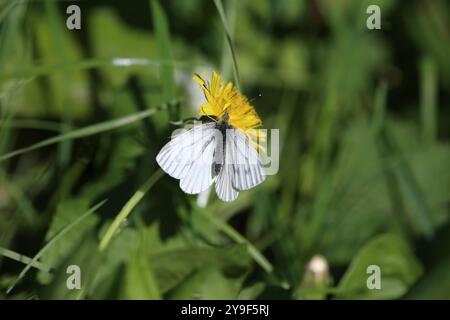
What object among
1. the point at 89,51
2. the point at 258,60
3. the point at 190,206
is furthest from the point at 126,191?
the point at 258,60

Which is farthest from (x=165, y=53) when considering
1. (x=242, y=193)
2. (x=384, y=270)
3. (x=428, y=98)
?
(x=428, y=98)

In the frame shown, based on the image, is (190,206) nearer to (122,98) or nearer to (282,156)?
(122,98)

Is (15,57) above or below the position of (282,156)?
above

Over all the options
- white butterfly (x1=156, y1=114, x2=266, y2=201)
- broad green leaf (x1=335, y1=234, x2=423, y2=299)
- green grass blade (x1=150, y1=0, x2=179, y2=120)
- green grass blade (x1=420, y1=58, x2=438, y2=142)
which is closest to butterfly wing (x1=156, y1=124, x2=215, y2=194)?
white butterfly (x1=156, y1=114, x2=266, y2=201)

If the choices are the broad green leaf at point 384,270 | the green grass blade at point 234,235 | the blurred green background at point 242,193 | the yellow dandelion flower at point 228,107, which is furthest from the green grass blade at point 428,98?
the yellow dandelion flower at point 228,107

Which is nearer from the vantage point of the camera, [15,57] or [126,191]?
[126,191]

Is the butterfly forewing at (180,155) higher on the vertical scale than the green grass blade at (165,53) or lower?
lower

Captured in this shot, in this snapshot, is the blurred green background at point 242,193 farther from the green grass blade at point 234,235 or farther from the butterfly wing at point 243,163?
the butterfly wing at point 243,163

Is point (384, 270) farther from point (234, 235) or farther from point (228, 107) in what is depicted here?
point (228, 107)
